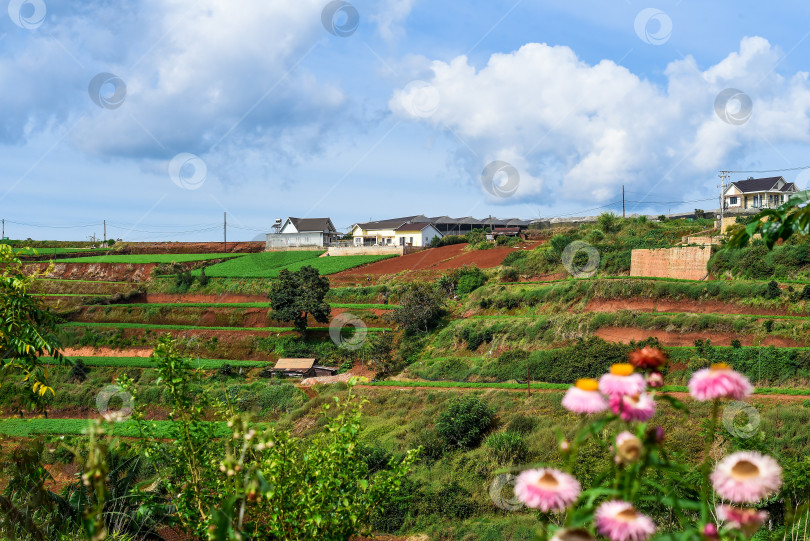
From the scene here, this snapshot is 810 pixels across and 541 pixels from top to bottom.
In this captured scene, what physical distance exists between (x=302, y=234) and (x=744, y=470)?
79404 millimetres

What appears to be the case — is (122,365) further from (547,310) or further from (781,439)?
(781,439)

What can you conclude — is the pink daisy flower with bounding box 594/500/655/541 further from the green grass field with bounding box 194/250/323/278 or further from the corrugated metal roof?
the green grass field with bounding box 194/250/323/278

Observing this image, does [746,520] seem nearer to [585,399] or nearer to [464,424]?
[585,399]

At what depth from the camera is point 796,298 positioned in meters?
31.3

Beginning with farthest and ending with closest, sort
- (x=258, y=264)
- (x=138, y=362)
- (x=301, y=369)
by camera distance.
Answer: (x=258, y=264) < (x=138, y=362) < (x=301, y=369)

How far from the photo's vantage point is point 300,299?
1700 inches

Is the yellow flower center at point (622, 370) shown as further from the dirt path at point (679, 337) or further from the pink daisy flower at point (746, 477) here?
the dirt path at point (679, 337)

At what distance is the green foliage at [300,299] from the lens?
42.8m

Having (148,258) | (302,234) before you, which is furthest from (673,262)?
(148,258)

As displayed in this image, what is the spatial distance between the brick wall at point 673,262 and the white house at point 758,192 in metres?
29.4

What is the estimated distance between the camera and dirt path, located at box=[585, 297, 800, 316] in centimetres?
3212

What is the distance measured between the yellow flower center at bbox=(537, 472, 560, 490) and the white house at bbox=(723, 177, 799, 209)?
6926 centimetres

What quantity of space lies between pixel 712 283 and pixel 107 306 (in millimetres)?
44278

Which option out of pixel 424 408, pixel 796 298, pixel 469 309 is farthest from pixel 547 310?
pixel 424 408
